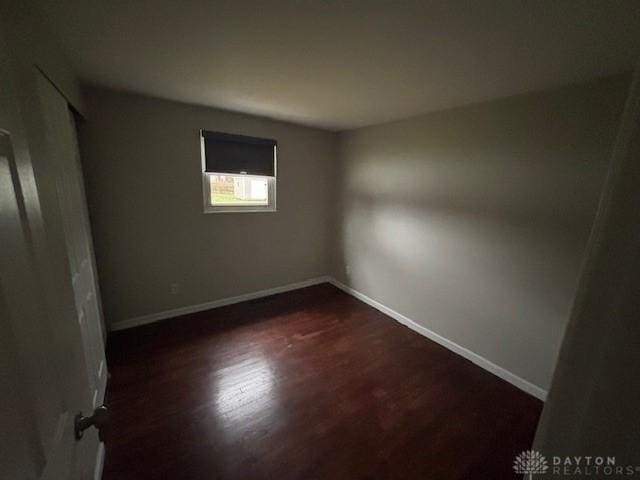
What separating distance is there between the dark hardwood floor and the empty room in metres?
0.02

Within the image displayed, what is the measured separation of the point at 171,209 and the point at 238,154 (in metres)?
0.95

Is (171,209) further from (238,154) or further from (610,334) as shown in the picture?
(610,334)

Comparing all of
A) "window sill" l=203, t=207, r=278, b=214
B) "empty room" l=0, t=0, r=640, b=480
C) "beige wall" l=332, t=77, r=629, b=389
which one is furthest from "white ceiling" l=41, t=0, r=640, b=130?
"window sill" l=203, t=207, r=278, b=214

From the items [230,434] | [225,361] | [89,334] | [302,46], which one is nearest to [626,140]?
[302,46]

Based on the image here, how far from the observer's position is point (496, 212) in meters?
1.98

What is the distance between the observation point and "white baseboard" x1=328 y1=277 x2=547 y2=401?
1.90m

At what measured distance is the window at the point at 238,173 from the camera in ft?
8.99

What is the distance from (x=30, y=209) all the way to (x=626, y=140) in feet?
3.61

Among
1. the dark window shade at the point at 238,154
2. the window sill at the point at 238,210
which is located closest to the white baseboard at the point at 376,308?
the window sill at the point at 238,210

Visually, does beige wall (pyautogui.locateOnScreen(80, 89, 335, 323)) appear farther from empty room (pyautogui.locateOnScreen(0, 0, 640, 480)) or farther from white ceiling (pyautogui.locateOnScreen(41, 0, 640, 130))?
white ceiling (pyautogui.locateOnScreen(41, 0, 640, 130))

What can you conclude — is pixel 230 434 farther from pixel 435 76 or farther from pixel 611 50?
pixel 611 50

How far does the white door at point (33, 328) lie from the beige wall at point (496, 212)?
2487 mm

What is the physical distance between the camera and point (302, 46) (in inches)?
52.9

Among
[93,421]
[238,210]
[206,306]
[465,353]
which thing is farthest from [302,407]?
[238,210]
